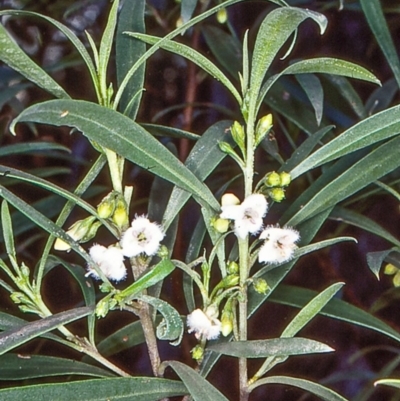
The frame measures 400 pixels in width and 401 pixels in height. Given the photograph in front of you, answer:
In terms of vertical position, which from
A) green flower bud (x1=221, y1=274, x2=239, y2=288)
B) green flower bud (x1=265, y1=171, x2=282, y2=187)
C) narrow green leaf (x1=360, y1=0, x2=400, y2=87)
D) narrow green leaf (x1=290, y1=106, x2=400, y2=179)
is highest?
narrow green leaf (x1=360, y1=0, x2=400, y2=87)

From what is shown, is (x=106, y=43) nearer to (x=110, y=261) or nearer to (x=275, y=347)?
(x=110, y=261)

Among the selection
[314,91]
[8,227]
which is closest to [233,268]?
[8,227]

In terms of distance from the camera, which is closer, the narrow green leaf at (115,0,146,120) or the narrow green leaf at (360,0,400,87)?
the narrow green leaf at (115,0,146,120)

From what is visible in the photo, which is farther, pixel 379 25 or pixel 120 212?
pixel 379 25

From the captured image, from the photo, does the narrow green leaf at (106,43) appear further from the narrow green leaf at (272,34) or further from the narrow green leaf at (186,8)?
the narrow green leaf at (186,8)

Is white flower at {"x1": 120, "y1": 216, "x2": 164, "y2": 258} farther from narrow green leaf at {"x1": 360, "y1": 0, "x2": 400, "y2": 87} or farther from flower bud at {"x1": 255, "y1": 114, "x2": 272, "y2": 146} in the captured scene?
narrow green leaf at {"x1": 360, "y1": 0, "x2": 400, "y2": 87}

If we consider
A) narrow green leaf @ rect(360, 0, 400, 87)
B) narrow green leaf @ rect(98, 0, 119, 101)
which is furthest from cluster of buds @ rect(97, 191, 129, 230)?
narrow green leaf @ rect(360, 0, 400, 87)
